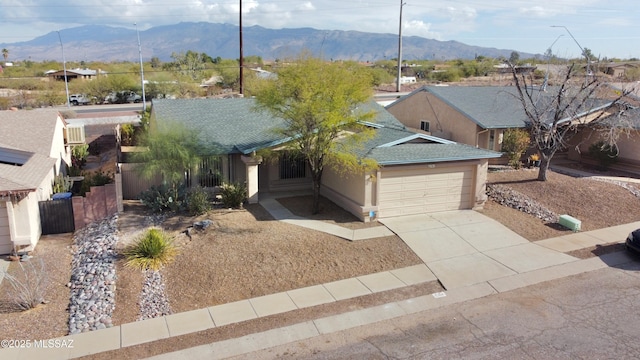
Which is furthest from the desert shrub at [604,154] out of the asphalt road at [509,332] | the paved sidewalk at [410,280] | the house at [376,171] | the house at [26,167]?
the house at [26,167]

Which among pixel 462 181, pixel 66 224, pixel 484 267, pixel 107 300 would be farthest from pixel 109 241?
pixel 462 181

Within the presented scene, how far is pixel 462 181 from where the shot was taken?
64.2 feet

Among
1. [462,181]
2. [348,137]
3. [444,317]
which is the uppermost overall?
[348,137]

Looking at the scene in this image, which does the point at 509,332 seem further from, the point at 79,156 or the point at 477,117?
the point at 79,156

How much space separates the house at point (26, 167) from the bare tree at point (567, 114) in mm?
20325

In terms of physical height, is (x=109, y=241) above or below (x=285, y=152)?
below

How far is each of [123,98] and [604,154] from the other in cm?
5531

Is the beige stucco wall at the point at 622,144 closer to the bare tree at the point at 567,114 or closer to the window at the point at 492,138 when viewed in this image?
the bare tree at the point at 567,114

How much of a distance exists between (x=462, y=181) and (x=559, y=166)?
1193 centimetres

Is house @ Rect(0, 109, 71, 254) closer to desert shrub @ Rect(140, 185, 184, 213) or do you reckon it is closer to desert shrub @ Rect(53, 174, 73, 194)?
desert shrub @ Rect(53, 174, 73, 194)

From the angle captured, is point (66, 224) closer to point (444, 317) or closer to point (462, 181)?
point (444, 317)

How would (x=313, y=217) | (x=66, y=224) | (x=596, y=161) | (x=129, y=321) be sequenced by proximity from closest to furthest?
1. (x=129, y=321)
2. (x=66, y=224)
3. (x=313, y=217)
4. (x=596, y=161)

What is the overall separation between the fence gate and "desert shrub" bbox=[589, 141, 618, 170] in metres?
26.3

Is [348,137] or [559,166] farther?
[559,166]
